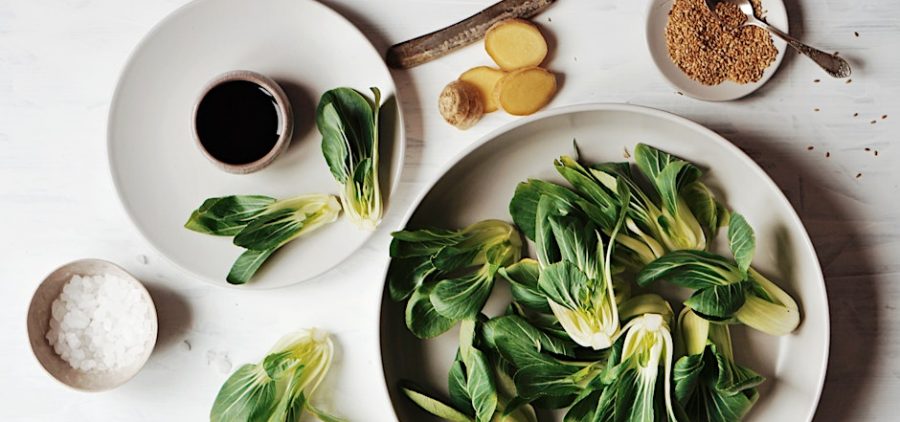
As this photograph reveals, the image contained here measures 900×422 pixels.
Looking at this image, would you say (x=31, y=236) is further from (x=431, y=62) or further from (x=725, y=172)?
(x=725, y=172)

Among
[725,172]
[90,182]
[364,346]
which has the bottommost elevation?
[364,346]

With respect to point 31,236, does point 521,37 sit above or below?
above

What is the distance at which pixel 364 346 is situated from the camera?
1082 millimetres

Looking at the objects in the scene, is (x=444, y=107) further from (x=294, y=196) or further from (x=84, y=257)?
(x=84, y=257)

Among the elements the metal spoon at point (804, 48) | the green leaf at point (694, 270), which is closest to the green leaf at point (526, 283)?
the green leaf at point (694, 270)

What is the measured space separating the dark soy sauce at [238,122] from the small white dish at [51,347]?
0.22m

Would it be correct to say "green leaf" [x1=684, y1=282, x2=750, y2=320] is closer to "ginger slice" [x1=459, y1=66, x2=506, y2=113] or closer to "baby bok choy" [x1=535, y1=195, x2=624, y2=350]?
"baby bok choy" [x1=535, y1=195, x2=624, y2=350]

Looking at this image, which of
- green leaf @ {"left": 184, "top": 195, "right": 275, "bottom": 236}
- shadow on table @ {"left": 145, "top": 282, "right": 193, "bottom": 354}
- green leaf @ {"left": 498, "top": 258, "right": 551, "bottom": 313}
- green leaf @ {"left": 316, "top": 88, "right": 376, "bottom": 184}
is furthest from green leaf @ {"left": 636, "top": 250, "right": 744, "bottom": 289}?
shadow on table @ {"left": 145, "top": 282, "right": 193, "bottom": 354}

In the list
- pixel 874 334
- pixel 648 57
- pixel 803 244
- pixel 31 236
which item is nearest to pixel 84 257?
pixel 31 236

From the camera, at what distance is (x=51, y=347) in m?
1.08

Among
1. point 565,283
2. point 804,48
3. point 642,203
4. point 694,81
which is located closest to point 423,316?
point 565,283

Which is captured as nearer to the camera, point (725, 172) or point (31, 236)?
point (725, 172)

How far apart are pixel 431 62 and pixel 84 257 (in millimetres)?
538

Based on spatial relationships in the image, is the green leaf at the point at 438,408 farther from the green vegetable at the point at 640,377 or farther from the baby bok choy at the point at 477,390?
the green vegetable at the point at 640,377
